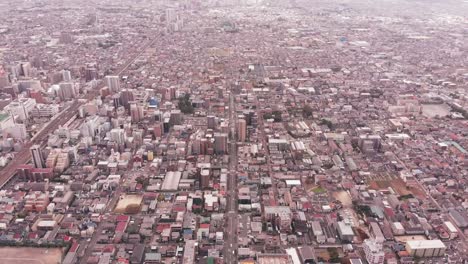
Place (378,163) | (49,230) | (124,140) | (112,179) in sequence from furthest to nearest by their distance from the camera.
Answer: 1. (124,140)
2. (378,163)
3. (112,179)
4. (49,230)

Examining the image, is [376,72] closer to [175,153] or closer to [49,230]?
[175,153]

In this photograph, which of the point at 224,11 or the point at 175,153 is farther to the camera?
the point at 224,11

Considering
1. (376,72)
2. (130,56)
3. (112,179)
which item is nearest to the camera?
(112,179)

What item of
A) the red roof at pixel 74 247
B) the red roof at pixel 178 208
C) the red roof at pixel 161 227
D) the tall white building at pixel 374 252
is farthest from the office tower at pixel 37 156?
the tall white building at pixel 374 252

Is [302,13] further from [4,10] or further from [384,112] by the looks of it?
[4,10]

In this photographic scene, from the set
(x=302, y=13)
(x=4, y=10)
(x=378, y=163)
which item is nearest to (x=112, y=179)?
(x=378, y=163)

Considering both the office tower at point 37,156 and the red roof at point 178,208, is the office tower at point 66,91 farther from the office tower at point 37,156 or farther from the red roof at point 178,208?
the red roof at point 178,208
